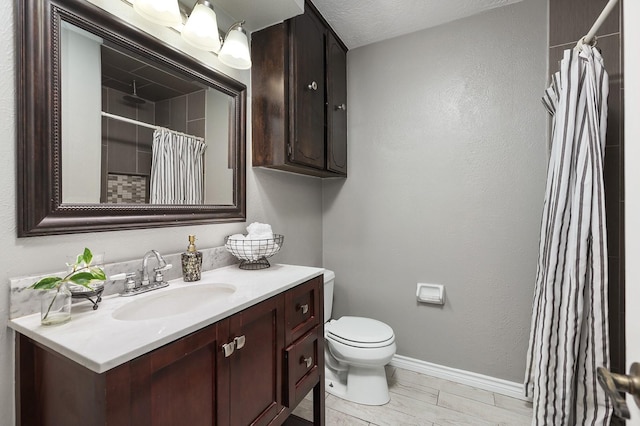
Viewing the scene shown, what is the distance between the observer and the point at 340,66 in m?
2.16

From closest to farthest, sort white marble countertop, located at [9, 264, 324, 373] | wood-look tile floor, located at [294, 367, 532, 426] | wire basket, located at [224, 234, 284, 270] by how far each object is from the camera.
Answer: white marble countertop, located at [9, 264, 324, 373], wire basket, located at [224, 234, 284, 270], wood-look tile floor, located at [294, 367, 532, 426]

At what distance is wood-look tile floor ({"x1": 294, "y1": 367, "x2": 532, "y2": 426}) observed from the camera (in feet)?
5.08

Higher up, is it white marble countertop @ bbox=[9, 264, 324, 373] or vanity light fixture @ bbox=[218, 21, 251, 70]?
vanity light fixture @ bbox=[218, 21, 251, 70]

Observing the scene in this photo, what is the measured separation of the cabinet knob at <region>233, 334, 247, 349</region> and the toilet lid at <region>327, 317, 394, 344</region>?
3.14 ft

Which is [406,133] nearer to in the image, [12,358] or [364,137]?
[364,137]

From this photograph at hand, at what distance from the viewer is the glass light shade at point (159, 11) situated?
1.04 metres

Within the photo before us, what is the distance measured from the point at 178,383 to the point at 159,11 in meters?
1.27

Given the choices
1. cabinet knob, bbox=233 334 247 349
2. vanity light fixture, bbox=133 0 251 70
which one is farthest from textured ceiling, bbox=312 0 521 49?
cabinet knob, bbox=233 334 247 349

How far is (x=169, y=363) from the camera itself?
0.70 m

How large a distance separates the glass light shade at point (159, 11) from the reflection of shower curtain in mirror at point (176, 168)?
416mm

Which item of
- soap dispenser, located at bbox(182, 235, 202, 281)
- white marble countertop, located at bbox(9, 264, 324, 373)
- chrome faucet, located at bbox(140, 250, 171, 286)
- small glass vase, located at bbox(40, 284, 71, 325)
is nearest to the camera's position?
white marble countertop, located at bbox(9, 264, 324, 373)

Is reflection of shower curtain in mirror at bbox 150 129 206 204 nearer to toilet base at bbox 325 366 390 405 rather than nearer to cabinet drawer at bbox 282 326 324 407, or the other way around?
cabinet drawer at bbox 282 326 324 407

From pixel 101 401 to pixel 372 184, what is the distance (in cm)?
193

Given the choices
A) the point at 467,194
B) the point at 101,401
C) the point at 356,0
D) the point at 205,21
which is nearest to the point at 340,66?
the point at 356,0
